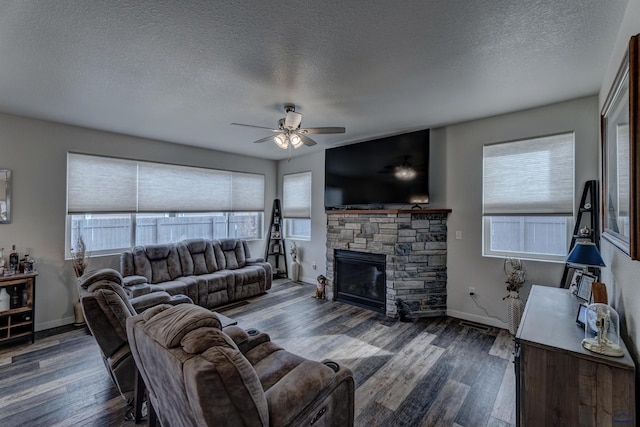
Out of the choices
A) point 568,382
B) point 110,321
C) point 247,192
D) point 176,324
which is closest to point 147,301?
point 110,321

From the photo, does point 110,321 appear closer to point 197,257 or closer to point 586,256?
point 197,257

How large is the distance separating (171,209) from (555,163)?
556 cm

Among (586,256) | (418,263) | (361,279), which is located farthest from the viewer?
(361,279)

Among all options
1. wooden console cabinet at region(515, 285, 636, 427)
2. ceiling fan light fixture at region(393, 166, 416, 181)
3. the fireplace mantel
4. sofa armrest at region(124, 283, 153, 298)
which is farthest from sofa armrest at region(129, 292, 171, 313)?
ceiling fan light fixture at region(393, 166, 416, 181)

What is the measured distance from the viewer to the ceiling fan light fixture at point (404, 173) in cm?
406

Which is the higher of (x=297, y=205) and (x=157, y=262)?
A: (x=297, y=205)

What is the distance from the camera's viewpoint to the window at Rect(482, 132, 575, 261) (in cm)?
315

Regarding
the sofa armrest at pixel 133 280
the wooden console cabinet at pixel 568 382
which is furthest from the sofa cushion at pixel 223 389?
the sofa armrest at pixel 133 280

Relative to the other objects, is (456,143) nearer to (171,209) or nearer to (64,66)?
(64,66)

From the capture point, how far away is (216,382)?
104 centimetres

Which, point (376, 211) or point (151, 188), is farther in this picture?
point (151, 188)

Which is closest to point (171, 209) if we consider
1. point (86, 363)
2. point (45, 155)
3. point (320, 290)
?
point (45, 155)

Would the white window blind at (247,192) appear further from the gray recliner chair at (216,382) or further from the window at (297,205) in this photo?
the gray recliner chair at (216,382)

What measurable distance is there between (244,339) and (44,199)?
3.63m
